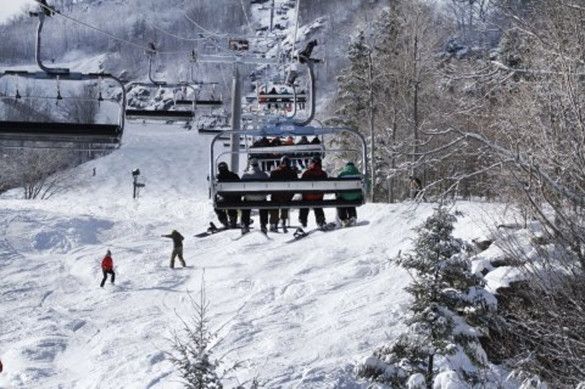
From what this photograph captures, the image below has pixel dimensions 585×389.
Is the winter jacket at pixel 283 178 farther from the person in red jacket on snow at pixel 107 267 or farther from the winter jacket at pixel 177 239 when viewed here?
the person in red jacket on snow at pixel 107 267

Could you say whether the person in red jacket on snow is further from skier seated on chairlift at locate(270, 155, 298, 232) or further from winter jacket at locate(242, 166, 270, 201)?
winter jacket at locate(242, 166, 270, 201)

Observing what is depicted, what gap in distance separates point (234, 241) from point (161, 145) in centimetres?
6525

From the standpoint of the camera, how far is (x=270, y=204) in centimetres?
1575

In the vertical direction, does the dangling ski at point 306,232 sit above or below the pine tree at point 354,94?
below

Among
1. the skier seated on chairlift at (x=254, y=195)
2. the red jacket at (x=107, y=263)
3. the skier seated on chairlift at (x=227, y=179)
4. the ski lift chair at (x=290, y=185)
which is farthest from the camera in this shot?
the red jacket at (x=107, y=263)

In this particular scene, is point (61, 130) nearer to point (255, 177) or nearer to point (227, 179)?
point (227, 179)

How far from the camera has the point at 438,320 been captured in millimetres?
11914

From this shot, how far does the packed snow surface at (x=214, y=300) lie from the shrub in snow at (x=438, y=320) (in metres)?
0.84

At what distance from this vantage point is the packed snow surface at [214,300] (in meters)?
14.9

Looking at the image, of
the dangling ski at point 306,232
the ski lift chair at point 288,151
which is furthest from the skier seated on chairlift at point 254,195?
the dangling ski at point 306,232

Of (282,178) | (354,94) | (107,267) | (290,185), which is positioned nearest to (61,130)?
(282,178)

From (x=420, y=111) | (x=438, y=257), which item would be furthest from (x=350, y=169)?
(x=420, y=111)

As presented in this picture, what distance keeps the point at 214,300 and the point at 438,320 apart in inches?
326

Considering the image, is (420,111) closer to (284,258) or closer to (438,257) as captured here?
(284,258)
